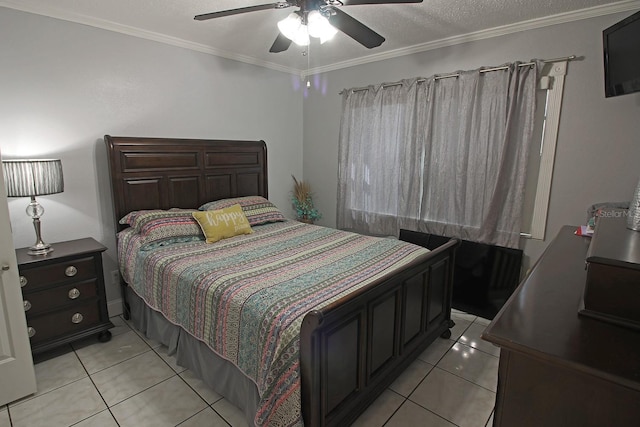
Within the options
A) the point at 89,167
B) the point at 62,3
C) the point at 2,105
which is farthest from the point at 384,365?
the point at 62,3

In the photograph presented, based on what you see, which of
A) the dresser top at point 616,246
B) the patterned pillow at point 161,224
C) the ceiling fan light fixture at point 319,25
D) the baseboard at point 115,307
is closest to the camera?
the dresser top at point 616,246

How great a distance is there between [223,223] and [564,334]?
258 centimetres

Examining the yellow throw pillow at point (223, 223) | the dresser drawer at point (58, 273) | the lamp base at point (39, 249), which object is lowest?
the dresser drawer at point (58, 273)

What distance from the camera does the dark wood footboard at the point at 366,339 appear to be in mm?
1522

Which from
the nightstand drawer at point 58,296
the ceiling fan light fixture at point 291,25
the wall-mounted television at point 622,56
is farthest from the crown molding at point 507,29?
the nightstand drawer at point 58,296

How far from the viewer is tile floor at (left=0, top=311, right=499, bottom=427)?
1919 mm

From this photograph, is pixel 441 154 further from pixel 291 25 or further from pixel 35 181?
pixel 35 181

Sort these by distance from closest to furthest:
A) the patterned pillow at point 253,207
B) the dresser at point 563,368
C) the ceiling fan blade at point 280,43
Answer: the dresser at point 563,368
the ceiling fan blade at point 280,43
the patterned pillow at point 253,207

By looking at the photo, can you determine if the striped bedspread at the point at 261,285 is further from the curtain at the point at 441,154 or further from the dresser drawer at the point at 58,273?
the curtain at the point at 441,154

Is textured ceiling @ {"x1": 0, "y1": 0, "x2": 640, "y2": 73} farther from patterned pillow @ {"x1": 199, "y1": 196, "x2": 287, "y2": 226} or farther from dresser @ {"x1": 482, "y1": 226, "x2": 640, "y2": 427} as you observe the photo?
dresser @ {"x1": 482, "y1": 226, "x2": 640, "y2": 427}

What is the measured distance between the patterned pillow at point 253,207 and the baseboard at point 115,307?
1129 millimetres

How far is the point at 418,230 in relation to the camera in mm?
3504

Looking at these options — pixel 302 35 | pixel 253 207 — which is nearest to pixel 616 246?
pixel 302 35

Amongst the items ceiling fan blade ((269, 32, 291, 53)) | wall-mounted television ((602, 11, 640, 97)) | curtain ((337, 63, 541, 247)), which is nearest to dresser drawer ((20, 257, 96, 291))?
ceiling fan blade ((269, 32, 291, 53))
